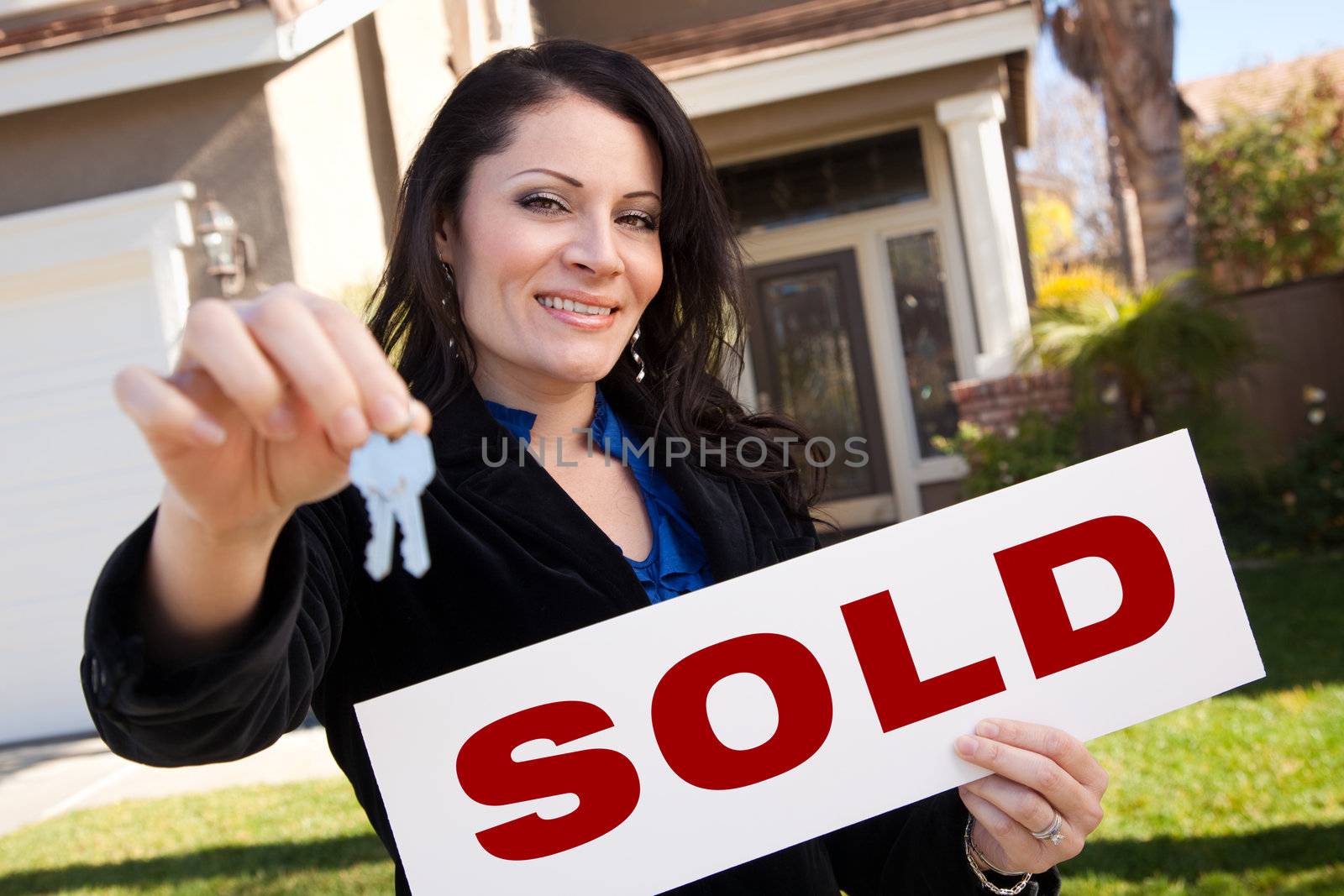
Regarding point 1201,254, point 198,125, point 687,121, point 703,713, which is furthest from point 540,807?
point 1201,254

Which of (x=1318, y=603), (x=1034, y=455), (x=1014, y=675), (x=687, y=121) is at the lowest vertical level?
(x=1318, y=603)

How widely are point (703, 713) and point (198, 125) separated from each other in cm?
626

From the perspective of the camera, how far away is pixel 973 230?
8289 mm

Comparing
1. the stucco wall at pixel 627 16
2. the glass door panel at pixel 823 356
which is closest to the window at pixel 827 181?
the glass door panel at pixel 823 356

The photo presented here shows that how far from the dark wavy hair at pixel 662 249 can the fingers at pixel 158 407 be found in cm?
81

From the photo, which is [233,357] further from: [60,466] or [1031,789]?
[60,466]

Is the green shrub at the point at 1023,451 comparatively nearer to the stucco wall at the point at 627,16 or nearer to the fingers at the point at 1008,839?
the stucco wall at the point at 627,16

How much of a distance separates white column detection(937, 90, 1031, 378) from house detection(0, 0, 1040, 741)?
0.02 meters

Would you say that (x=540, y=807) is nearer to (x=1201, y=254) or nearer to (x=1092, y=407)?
(x=1092, y=407)

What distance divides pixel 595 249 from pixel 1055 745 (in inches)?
32.4

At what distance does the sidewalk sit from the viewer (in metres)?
5.46

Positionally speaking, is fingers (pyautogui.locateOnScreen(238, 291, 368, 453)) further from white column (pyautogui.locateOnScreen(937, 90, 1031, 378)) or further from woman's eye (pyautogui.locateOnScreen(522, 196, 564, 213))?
white column (pyautogui.locateOnScreen(937, 90, 1031, 378))

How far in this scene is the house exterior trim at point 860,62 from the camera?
25.7 feet

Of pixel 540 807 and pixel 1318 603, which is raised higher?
pixel 540 807
